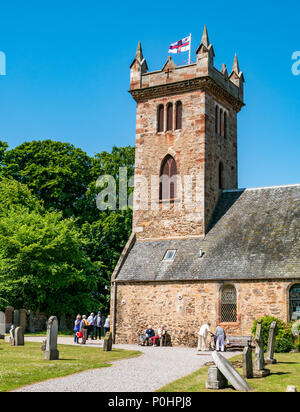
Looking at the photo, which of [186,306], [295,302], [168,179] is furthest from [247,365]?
[168,179]

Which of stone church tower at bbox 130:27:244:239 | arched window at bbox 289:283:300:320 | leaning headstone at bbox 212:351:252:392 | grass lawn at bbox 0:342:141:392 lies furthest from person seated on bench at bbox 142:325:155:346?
leaning headstone at bbox 212:351:252:392

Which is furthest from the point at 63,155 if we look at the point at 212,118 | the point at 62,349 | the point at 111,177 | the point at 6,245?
the point at 62,349

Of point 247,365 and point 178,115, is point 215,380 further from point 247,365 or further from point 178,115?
point 178,115

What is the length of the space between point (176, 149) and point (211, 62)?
6.14m

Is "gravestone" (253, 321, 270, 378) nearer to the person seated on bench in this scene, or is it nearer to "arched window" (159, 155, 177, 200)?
the person seated on bench

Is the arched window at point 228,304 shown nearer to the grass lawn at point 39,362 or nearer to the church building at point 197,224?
the church building at point 197,224

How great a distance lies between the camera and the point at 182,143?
3578 centimetres

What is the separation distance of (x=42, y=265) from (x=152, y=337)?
34.8 ft

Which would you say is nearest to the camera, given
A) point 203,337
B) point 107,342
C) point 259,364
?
point 259,364

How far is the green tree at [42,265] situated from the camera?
124ft

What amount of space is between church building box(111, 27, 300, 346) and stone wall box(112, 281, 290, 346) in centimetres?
6

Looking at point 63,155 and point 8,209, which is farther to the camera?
point 63,155
